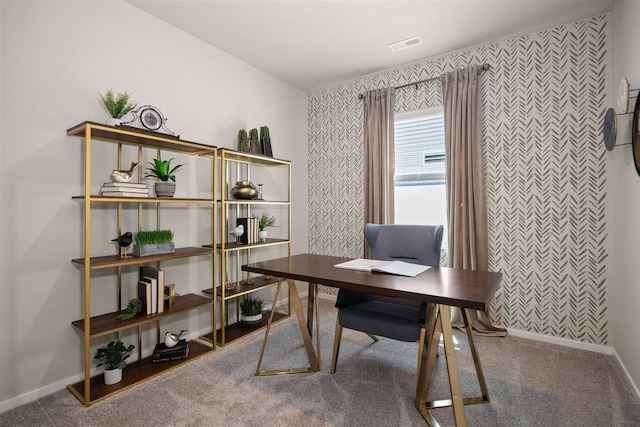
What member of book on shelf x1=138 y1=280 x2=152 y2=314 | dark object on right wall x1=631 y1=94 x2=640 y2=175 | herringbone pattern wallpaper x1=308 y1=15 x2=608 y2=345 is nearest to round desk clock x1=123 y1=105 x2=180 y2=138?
book on shelf x1=138 y1=280 x2=152 y2=314

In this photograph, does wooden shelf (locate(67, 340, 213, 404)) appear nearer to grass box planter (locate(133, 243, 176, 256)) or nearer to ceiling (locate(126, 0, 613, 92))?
grass box planter (locate(133, 243, 176, 256))

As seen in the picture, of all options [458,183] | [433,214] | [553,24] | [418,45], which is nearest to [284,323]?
[433,214]

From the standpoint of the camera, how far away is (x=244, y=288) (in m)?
2.82

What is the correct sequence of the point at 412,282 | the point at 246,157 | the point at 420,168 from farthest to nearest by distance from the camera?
1. the point at 420,168
2. the point at 246,157
3. the point at 412,282

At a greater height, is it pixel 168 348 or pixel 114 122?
pixel 114 122

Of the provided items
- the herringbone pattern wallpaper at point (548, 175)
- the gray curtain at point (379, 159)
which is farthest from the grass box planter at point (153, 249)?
the herringbone pattern wallpaper at point (548, 175)

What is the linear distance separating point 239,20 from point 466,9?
1.76m

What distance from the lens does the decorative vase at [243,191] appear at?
111 inches

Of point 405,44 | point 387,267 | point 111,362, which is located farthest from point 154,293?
point 405,44

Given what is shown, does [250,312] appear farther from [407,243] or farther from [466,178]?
[466,178]

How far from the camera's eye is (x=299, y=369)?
213cm

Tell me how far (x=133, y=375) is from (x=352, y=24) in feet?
10.1

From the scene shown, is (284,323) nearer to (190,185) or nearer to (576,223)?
(190,185)

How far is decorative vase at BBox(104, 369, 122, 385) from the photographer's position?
77.0 inches
